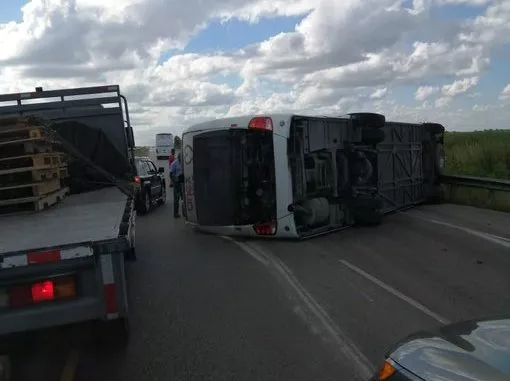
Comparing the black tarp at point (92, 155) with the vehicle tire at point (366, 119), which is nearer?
the black tarp at point (92, 155)

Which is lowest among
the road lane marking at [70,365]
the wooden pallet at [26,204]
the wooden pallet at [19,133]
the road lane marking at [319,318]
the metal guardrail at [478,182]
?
the road lane marking at [319,318]

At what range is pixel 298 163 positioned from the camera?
11.6 metres

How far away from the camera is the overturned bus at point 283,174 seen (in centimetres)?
1151

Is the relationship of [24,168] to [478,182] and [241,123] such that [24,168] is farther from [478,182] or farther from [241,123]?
[478,182]

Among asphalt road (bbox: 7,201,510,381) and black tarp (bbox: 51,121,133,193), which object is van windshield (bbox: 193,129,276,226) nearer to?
asphalt road (bbox: 7,201,510,381)

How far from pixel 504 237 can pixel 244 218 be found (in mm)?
4979

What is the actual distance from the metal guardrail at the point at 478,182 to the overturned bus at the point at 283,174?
3.44 metres

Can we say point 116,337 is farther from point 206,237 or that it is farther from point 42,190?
point 206,237

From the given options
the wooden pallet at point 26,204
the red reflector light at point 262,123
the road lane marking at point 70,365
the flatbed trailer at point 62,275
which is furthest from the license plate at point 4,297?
the red reflector light at point 262,123

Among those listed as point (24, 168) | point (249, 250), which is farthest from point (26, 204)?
point (249, 250)

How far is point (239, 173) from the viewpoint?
11.9 m

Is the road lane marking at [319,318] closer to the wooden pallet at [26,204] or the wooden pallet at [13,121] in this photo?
the wooden pallet at [26,204]

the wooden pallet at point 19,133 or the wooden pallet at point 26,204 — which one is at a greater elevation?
the wooden pallet at point 19,133

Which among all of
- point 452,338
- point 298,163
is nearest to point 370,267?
point 298,163
